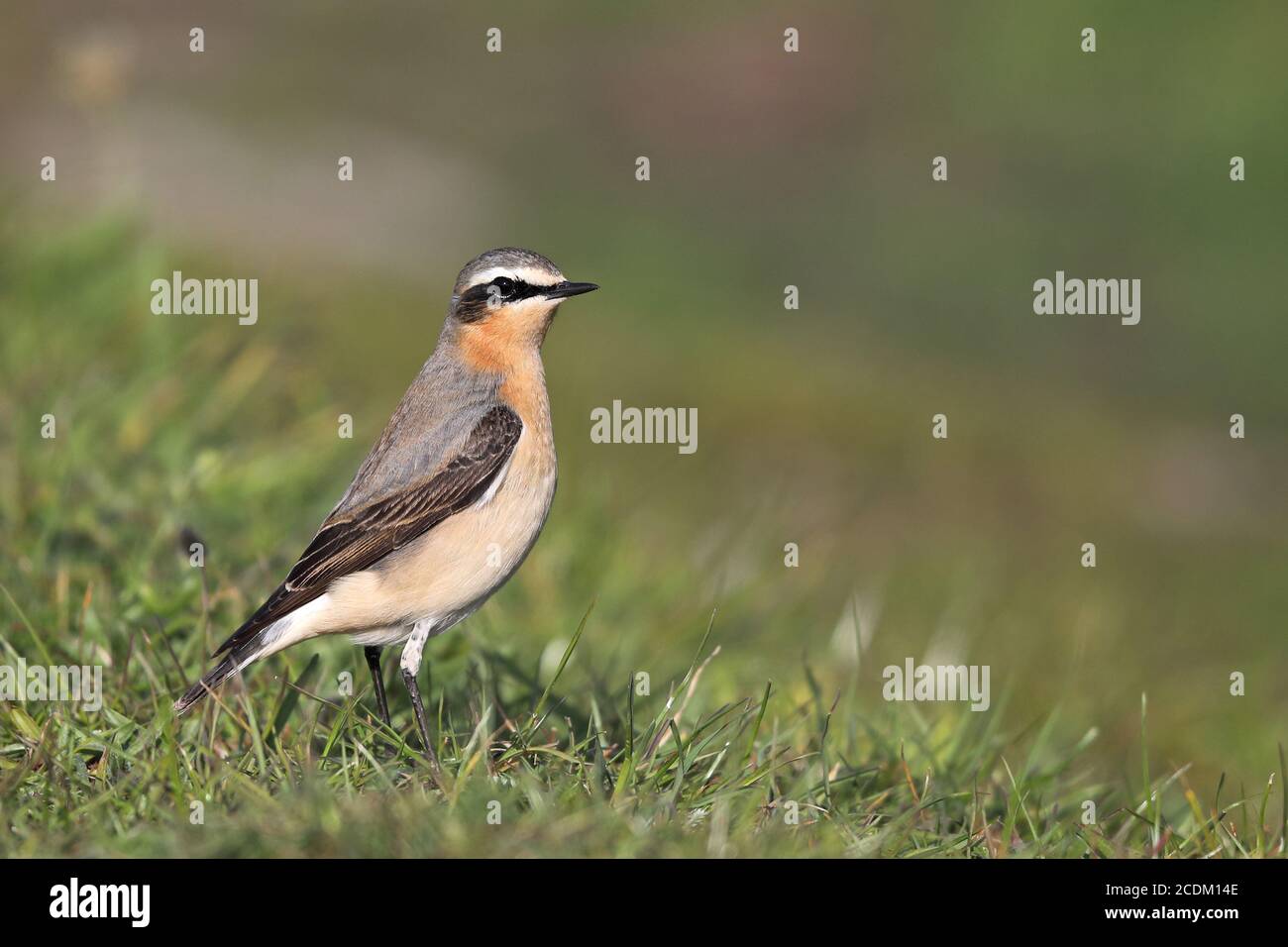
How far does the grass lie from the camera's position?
499cm

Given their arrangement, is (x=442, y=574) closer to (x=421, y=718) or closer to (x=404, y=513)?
(x=404, y=513)

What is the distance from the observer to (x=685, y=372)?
1684 cm

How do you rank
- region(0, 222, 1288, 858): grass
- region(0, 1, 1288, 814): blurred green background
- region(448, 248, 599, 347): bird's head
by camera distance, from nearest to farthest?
1. region(0, 222, 1288, 858): grass
2. region(448, 248, 599, 347): bird's head
3. region(0, 1, 1288, 814): blurred green background

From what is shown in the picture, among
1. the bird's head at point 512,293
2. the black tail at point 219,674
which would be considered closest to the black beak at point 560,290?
the bird's head at point 512,293

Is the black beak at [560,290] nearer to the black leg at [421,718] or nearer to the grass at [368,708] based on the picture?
the grass at [368,708]

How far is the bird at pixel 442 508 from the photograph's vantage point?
6352 millimetres

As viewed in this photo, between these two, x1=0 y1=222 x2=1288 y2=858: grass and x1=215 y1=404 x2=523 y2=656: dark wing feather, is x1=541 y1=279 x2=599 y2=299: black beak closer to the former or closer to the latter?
x1=215 y1=404 x2=523 y2=656: dark wing feather

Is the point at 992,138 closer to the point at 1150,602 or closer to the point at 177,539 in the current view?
the point at 1150,602

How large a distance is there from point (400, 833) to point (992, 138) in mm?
29026

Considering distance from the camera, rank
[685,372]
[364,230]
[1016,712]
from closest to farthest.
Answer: [1016,712], [685,372], [364,230]

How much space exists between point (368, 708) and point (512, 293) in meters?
2.02

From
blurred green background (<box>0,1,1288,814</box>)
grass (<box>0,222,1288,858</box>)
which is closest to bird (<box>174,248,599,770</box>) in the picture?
grass (<box>0,222,1288,858</box>)

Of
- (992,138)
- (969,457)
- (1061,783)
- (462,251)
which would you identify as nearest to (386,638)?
(1061,783)

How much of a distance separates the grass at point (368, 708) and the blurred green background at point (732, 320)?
0.17 ft
